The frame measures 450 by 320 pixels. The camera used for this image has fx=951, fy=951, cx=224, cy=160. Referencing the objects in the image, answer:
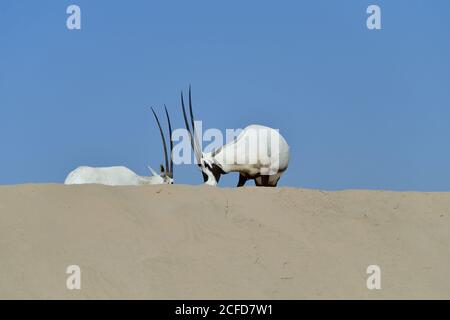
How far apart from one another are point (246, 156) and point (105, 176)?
3.68 metres

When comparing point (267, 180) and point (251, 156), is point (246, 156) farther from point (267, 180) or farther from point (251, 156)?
point (267, 180)

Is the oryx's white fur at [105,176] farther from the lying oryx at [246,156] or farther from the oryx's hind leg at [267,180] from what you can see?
the oryx's hind leg at [267,180]

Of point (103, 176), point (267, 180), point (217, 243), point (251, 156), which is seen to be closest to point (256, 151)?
point (251, 156)

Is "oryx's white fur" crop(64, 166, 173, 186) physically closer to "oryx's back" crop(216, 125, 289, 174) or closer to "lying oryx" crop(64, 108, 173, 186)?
"lying oryx" crop(64, 108, 173, 186)

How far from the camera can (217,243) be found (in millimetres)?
9898

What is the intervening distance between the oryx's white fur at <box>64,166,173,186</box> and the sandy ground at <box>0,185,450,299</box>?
7.26 meters

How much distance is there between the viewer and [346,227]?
10.5 metres

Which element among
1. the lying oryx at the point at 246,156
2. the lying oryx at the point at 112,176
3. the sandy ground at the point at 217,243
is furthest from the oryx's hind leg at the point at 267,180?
the sandy ground at the point at 217,243

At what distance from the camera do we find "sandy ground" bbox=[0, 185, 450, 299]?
9227 mm

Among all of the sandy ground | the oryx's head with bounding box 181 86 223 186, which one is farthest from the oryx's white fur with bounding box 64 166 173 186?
the sandy ground
